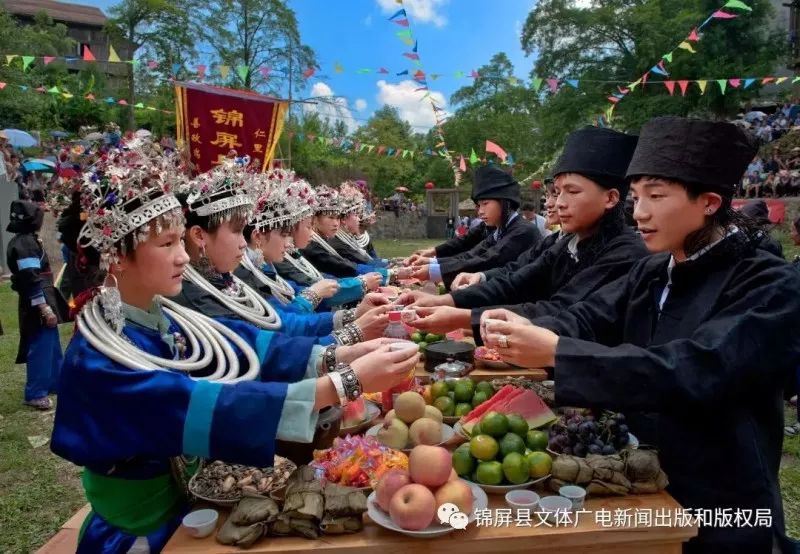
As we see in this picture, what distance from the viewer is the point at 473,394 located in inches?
119

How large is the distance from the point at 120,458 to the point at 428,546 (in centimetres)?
110

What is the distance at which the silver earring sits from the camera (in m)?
2.21

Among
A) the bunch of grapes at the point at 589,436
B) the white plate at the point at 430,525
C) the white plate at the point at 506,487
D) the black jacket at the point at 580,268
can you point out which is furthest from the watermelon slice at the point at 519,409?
the black jacket at the point at 580,268

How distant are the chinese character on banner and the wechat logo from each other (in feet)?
11.4

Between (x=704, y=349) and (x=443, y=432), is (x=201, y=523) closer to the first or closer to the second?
(x=443, y=432)

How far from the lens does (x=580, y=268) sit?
12.4ft

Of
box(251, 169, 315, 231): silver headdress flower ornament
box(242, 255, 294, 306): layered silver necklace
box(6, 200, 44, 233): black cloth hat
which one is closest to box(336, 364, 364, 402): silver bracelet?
box(242, 255, 294, 306): layered silver necklace

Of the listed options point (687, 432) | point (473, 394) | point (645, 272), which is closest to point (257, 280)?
point (473, 394)

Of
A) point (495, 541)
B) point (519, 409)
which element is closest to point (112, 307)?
point (495, 541)

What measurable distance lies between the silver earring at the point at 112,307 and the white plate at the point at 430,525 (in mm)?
1122

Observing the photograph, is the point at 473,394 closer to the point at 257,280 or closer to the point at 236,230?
the point at 236,230

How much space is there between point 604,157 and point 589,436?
1.76 meters

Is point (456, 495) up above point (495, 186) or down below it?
below

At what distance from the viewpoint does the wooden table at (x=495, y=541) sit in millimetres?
1956
